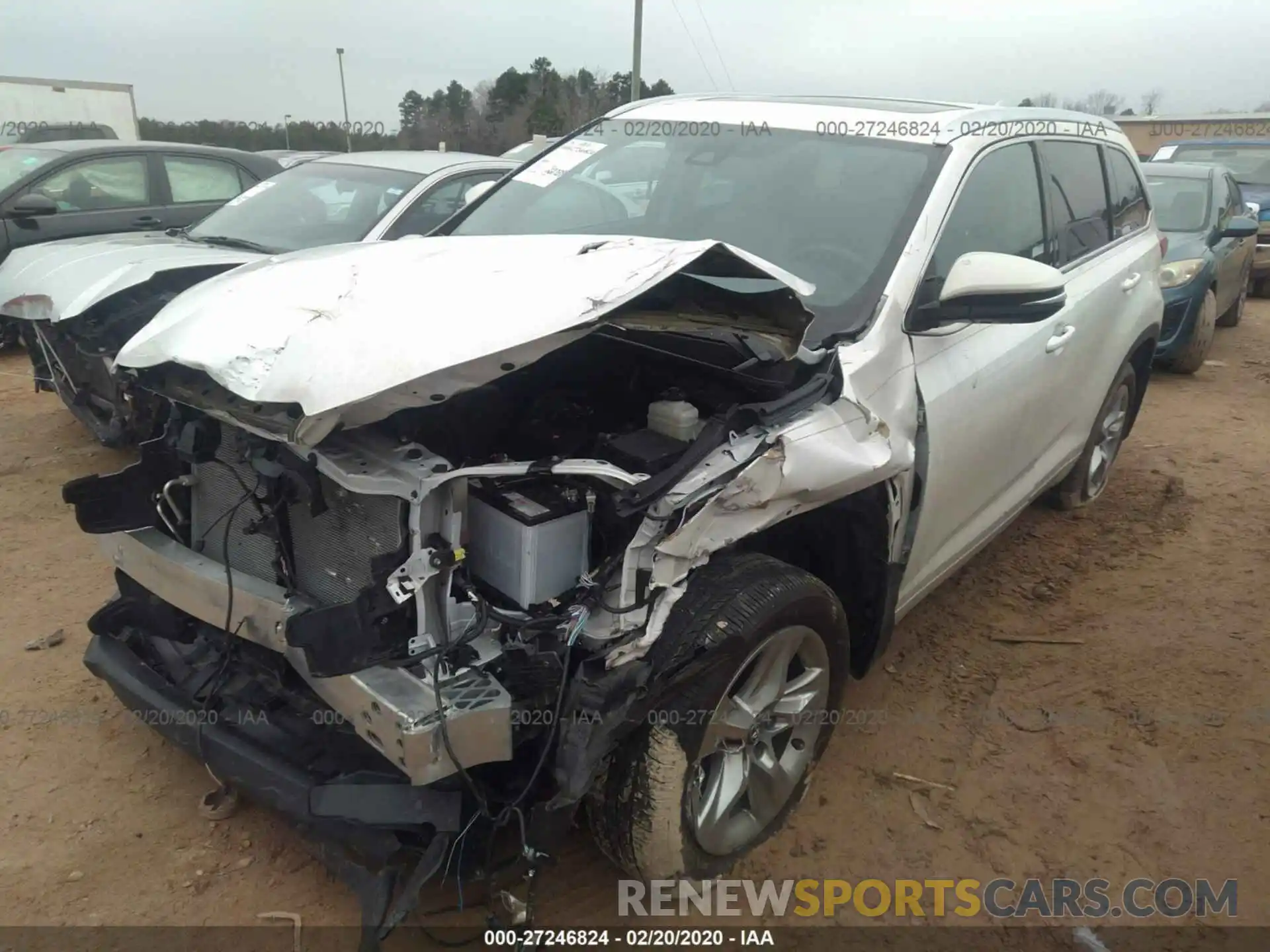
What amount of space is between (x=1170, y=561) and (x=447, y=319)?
379 centimetres

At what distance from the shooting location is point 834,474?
215 centimetres

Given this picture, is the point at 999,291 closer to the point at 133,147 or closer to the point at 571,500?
the point at 571,500

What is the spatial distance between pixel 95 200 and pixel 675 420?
678 centimetres

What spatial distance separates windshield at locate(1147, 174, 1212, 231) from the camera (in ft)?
25.7

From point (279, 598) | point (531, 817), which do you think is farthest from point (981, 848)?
point (279, 598)

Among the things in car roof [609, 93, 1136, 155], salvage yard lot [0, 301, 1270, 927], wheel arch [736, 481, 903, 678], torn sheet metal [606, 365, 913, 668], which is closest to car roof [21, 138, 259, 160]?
salvage yard lot [0, 301, 1270, 927]

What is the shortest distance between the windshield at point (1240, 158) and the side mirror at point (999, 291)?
1091 cm

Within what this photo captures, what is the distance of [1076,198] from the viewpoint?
12.0ft

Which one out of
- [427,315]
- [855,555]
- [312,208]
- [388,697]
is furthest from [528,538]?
[312,208]

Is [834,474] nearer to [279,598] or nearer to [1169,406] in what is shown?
[279,598]

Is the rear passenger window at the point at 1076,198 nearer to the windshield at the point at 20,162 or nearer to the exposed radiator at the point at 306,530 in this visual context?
the exposed radiator at the point at 306,530

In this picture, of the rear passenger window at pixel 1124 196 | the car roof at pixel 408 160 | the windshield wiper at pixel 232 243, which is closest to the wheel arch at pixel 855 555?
the rear passenger window at pixel 1124 196

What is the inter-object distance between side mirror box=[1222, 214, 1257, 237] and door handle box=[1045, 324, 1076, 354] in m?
4.80

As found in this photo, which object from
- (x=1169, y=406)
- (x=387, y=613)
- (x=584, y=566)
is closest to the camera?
(x=387, y=613)
